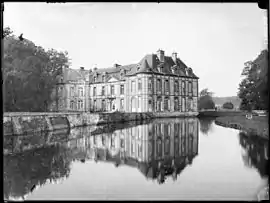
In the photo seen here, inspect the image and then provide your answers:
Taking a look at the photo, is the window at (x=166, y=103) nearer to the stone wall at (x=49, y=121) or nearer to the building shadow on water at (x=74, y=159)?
the stone wall at (x=49, y=121)

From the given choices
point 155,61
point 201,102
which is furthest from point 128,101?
point 201,102

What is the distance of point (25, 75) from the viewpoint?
1255cm

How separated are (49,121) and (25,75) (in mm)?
2784

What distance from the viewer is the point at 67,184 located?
418 centimetres

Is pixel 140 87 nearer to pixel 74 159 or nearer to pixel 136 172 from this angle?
pixel 74 159

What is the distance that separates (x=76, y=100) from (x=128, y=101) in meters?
5.93

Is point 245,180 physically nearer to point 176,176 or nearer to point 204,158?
point 176,176

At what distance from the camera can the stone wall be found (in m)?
10.7

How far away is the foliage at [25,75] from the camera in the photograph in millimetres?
11570

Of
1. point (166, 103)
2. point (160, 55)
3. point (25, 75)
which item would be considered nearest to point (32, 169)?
point (25, 75)

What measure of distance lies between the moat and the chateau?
16711 mm

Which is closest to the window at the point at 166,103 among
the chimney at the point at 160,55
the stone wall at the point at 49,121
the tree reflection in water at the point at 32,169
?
the chimney at the point at 160,55

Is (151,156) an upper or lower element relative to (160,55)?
lower

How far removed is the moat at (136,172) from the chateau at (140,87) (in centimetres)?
1671
